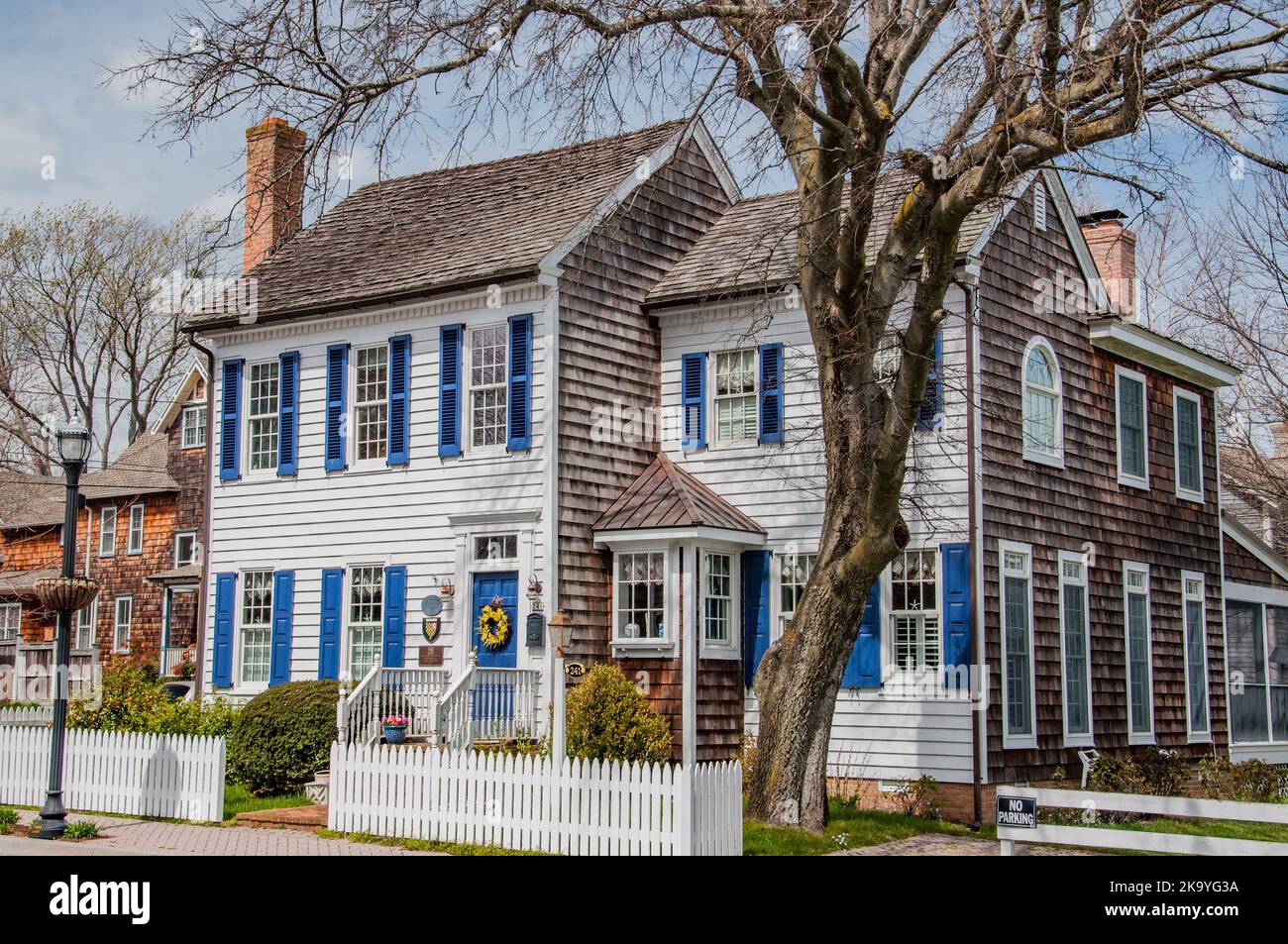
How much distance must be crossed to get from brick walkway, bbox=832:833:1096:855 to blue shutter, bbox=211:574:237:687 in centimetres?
1101

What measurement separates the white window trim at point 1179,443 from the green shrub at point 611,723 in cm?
1066

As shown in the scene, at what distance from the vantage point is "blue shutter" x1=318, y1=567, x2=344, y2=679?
795 inches

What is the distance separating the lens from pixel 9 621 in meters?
44.1

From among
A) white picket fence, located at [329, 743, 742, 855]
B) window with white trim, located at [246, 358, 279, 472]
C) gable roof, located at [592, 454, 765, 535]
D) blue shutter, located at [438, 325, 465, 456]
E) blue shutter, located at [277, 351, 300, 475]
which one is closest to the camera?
white picket fence, located at [329, 743, 742, 855]

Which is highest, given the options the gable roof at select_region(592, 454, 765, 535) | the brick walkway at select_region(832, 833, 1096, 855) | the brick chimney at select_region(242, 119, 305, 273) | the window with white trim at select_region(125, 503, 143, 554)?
the brick chimney at select_region(242, 119, 305, 273)

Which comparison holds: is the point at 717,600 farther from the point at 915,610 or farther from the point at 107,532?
the point at 107,532

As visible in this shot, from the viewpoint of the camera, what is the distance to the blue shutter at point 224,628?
21.2 meters

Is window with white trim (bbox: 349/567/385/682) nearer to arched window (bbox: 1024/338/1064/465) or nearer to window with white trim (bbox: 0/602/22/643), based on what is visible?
arched window (bbox: 1024/338/1064/465)

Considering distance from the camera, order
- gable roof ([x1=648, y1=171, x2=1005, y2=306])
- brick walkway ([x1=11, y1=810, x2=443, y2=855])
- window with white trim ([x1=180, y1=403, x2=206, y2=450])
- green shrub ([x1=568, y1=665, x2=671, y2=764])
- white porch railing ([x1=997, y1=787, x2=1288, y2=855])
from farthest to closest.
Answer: window with white trim ([x1=180, y1=403, x2=206, y2=450]) → gable roof ([x1=648, y1=171, x2=1005, y2=306]) → green shrub ([x1=568, y1=665, x2=671, y2=764]) → brick walkway ([x1=11, y1=810, x2=443, y2=855]) → white porch railing ([x1=997, y1=787, x2=1288, y2=855])

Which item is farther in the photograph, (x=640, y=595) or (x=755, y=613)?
(x=755, y=613)

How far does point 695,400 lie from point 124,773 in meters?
9.02

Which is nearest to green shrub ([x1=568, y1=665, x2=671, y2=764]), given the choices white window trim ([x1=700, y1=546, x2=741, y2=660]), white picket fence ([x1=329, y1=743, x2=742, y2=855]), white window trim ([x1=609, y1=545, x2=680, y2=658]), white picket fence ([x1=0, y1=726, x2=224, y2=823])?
white window trim ([x1=609, y1=545, x2=680, y2=658])

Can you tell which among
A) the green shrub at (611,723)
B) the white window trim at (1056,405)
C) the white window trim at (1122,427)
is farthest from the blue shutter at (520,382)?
the white window trim at (1122,427)

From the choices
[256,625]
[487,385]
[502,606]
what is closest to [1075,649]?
[502,606]
